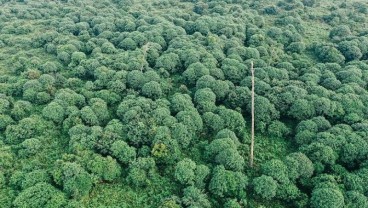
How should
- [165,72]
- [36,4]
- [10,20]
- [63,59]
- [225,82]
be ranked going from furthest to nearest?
[36,4] < [10,20] < [63,59] < [165,72] < [225,82]

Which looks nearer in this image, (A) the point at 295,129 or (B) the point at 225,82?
(A) the point at 295,129

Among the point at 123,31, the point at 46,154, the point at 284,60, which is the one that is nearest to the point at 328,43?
the point at 284,60

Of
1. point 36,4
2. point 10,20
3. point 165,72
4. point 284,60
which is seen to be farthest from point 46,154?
point 36,4

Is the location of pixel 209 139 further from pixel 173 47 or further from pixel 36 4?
pixel 36 4

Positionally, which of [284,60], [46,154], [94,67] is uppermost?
[284,60]

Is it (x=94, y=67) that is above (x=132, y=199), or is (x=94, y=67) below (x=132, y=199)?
above

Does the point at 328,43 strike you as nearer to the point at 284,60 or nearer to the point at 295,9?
the point at 284,60

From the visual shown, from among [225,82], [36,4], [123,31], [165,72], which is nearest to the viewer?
[225,82]
